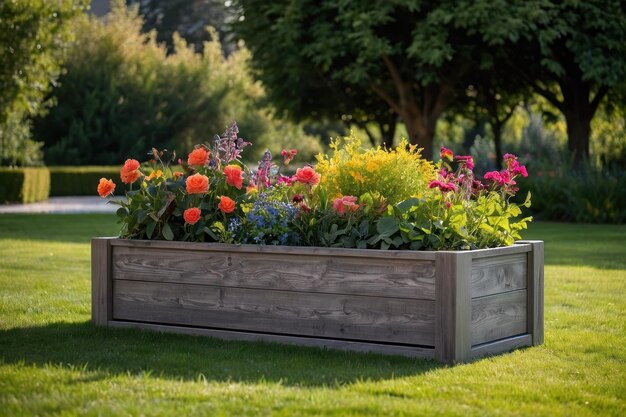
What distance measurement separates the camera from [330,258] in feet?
18.7

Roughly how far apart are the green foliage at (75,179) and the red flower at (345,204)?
25.7 metres

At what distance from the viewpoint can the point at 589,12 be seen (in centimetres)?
2064

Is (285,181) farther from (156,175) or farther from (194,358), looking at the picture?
(194,358)

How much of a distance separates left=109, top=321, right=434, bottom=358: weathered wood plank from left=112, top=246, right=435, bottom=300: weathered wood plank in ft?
1.00

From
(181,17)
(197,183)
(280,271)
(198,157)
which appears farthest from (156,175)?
→ (181,17)

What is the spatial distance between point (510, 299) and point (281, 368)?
5.39ft

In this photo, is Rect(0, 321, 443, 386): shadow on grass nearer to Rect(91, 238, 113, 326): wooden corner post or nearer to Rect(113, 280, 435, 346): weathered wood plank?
Rect(113, 280, 435, 346): weathered wood plank

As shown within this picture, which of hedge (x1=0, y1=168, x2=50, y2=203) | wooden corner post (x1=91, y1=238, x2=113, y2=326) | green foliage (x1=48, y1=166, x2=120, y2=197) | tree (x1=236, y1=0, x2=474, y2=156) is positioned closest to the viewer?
wooden corner post (x1=91, y1=238, x2=113, y2=326)

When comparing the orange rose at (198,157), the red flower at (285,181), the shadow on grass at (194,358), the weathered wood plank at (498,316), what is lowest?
the shadow on grass at (194,358)

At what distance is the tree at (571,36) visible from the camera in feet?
64.6

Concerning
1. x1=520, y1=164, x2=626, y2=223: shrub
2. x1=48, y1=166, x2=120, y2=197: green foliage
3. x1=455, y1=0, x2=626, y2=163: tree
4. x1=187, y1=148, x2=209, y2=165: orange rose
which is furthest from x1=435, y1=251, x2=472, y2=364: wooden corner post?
x1=48, y1=166, x2=120, y2=197: green foliage

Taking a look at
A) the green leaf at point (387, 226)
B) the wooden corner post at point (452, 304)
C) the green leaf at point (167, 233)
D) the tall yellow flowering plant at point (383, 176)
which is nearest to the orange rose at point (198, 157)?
the green leaf at point (167, 233)

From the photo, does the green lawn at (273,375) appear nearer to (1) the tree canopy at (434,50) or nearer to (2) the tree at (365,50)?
(1) the tree canopy at (434,50)

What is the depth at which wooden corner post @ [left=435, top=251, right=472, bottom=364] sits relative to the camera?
5285mm
